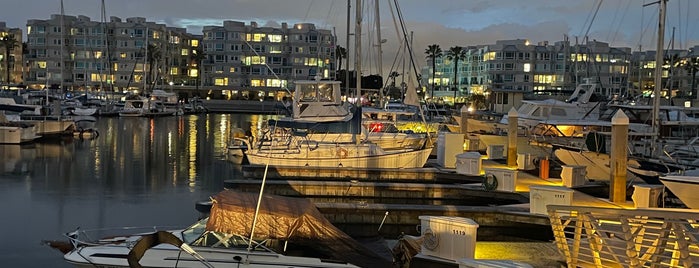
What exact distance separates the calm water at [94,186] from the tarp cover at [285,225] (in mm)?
5172

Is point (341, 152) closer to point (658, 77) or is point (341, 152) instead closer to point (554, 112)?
point (658, 77)

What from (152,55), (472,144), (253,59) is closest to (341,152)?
(472,144)

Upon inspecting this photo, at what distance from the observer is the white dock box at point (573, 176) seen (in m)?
19.9

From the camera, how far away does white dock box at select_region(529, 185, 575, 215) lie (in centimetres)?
1476

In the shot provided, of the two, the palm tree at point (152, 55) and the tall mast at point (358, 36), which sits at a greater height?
the palm tree at point (152, 55)

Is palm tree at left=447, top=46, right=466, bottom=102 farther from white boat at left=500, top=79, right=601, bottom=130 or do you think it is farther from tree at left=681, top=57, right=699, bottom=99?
white boat at left=500, top=79, right=601, bottom=130

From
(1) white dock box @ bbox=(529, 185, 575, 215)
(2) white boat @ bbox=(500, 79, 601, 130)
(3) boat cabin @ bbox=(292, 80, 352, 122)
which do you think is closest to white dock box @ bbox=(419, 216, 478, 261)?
(1) white dock box @ bbox=(529, 185, 575, 215)

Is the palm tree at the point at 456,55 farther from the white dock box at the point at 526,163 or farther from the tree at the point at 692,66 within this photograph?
the white dock box at the point at 526,163

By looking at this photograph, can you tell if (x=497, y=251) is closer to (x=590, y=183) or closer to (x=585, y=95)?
(x=590, y=183)

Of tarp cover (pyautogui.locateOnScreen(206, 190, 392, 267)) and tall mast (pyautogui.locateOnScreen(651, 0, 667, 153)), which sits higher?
tall mast (pyautogui.locateOnScreen(651, 0, 667, 153))

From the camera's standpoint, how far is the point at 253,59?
121 metres

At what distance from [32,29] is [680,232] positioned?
429ft

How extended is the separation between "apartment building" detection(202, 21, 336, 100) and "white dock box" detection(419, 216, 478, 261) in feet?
365

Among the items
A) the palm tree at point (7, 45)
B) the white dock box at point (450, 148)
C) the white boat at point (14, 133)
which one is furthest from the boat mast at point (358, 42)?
the palm tree at point (7, 45)
